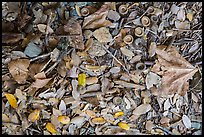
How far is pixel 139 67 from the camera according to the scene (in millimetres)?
1004

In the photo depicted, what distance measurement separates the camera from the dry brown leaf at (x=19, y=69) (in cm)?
95

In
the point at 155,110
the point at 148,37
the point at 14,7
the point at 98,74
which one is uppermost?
the point at 14,7

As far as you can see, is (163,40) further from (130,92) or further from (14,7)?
(14,7)

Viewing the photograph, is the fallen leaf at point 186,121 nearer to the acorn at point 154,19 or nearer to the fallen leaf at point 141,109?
the fallen leaf at point 141,109

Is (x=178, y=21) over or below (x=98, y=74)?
over

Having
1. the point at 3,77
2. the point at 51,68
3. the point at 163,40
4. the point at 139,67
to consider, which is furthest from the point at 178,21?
the point at 3,77

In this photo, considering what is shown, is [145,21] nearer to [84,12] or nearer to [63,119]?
[84,12]

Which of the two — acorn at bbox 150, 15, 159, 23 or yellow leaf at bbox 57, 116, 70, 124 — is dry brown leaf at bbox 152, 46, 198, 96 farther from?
yellow leaf at bbox 57, 116, 70, 124

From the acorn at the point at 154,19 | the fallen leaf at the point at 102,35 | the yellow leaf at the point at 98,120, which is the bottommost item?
the yellow leaf at the point at 98,120

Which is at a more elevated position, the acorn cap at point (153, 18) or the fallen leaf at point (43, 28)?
the acorn cap at point (153, 18)

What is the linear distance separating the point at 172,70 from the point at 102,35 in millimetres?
249

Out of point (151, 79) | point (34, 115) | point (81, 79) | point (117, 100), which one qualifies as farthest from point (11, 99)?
point (151, 79)

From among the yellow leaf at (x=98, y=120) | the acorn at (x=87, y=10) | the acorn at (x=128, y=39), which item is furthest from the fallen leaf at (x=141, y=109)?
the acorn at (x=87, y=10)

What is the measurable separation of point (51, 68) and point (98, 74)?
0.48 ft
